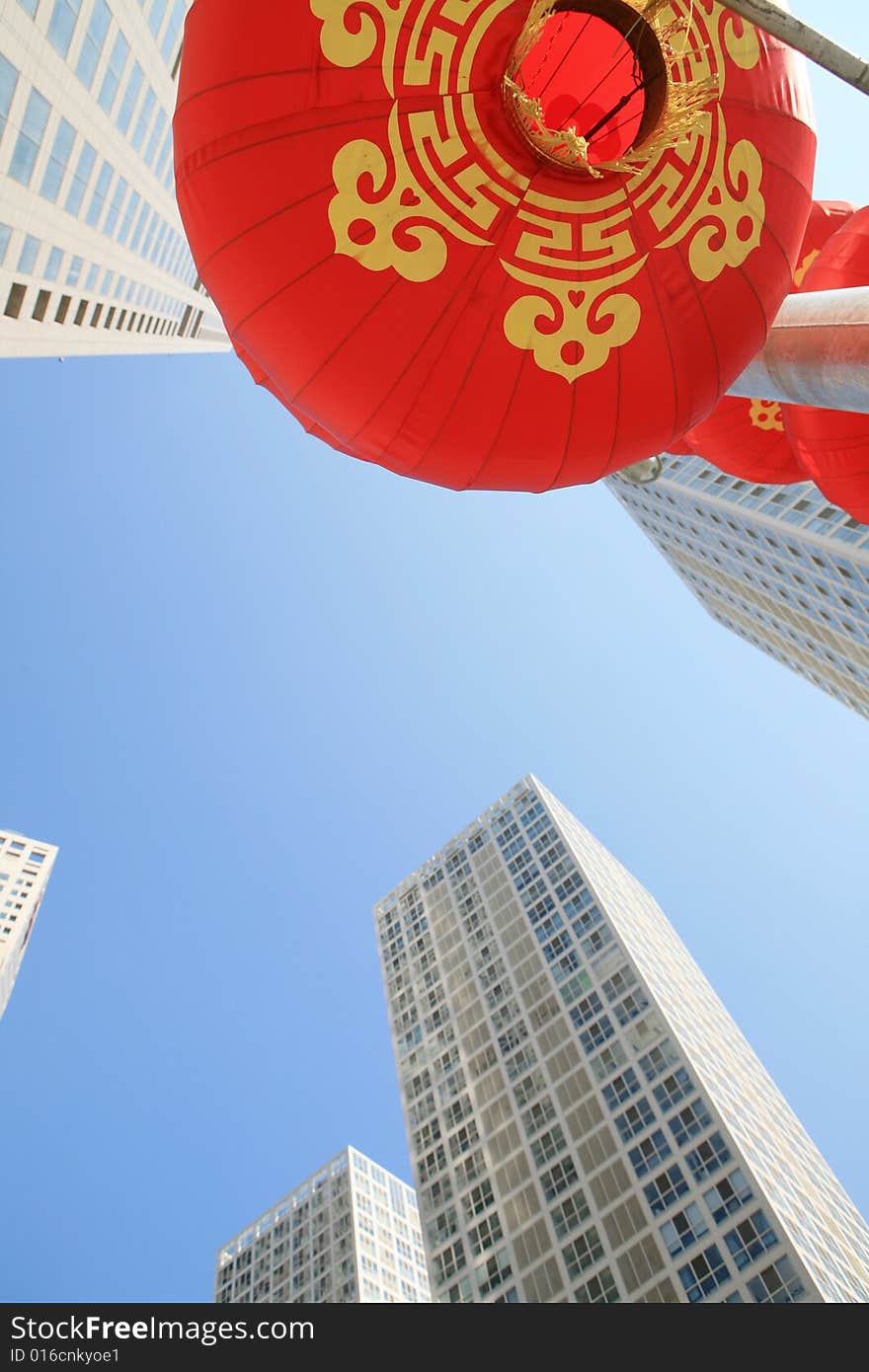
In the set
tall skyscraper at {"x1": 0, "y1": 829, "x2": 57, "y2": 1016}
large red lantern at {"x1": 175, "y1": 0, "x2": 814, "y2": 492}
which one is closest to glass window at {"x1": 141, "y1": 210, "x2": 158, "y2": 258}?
large red lantern at {"x1": 175, "y1": 0, "x2": 814, "y2": 492}

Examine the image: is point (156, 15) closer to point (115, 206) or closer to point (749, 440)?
point (115, 206)

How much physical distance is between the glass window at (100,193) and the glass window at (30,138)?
21.0 ft

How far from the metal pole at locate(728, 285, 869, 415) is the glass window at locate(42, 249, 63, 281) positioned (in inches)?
1146

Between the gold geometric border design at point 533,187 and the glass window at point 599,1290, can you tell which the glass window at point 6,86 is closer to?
the gold geometric border design at point 533,187

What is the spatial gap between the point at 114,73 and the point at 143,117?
4586 mm

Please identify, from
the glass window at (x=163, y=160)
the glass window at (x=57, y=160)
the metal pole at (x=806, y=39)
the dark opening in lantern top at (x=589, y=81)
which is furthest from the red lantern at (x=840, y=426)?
the glass window at (x=163, y=160)

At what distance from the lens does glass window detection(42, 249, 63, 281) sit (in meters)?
Result: 27.4

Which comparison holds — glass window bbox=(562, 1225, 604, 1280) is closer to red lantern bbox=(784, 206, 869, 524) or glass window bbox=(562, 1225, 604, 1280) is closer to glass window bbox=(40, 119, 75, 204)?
red lantern bbox=(784, 206, 869, 524)

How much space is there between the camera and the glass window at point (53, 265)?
27391mm

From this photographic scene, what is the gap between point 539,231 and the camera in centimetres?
358

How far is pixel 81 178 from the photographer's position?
1102 inches

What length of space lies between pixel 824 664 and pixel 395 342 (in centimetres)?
5741

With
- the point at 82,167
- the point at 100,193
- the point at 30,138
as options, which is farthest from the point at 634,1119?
the point at 100,193

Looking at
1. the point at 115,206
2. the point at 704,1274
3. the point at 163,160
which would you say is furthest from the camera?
the point at 163,160
